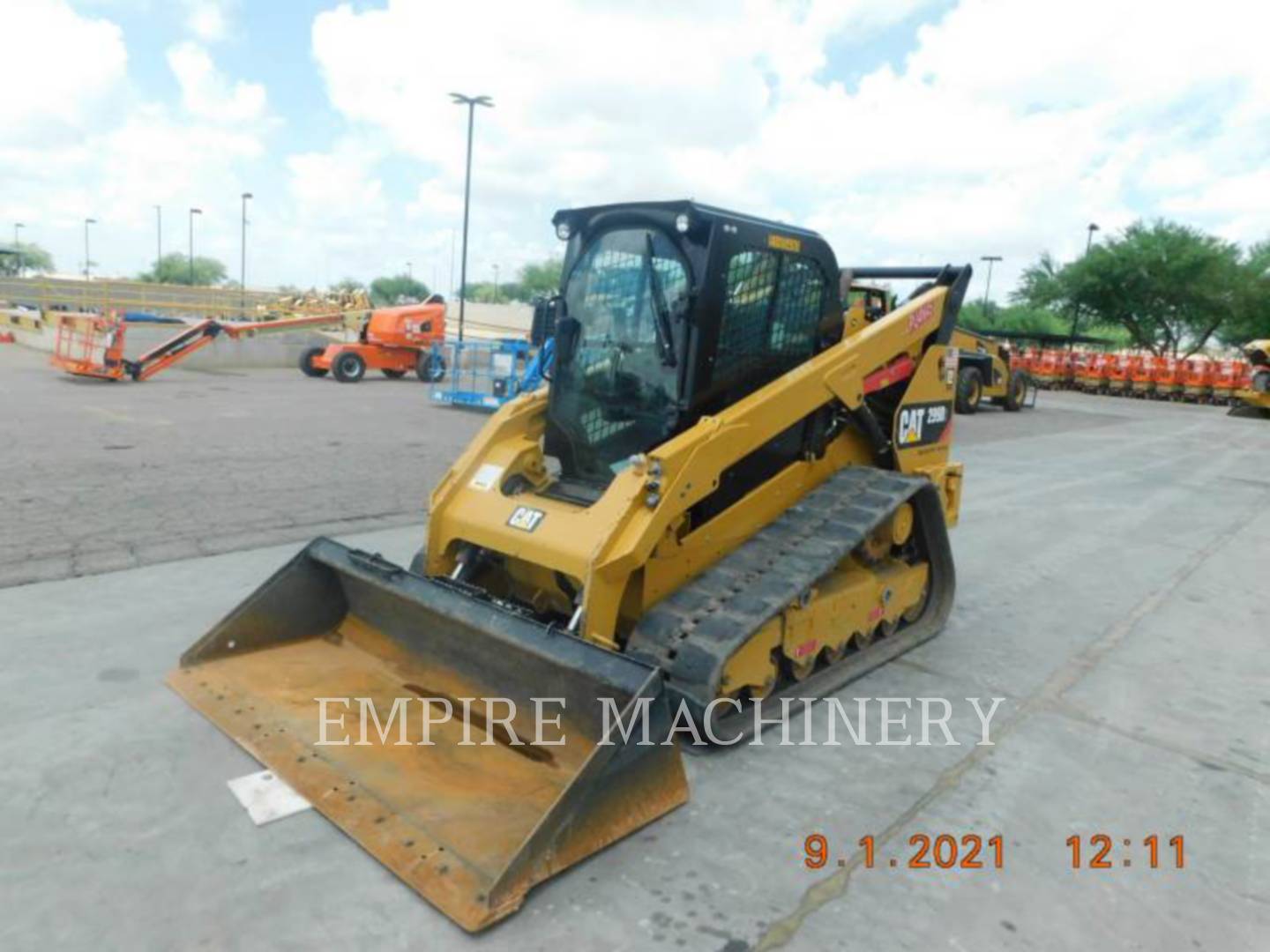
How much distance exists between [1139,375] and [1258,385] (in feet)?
24.6

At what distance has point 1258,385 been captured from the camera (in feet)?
84.4

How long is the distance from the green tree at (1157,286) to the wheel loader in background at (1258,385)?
588 inches

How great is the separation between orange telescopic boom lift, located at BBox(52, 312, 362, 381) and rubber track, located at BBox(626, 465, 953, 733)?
53.4ft

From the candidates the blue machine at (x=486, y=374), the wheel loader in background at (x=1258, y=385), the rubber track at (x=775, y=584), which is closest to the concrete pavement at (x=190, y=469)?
the blue machine at (x=486, y=374)

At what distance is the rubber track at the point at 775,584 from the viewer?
11.8 feet

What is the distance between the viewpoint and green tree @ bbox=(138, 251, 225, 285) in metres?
101

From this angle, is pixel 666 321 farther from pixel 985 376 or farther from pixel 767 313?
pixel 985 376

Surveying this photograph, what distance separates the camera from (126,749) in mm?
3484

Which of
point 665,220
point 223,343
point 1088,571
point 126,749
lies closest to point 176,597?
point 126,749

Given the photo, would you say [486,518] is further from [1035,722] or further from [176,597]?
[1035,722]

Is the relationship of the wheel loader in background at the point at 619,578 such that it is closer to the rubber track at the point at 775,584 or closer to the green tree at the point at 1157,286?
the rubber track at the point at 775,584

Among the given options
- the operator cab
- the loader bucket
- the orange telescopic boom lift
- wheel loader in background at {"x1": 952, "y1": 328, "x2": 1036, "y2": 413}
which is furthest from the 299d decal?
the orange telescopic boom lift

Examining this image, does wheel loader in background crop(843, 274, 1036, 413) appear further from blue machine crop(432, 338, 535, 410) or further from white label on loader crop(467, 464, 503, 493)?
white label on loader crop(467, 464, 503, 493)

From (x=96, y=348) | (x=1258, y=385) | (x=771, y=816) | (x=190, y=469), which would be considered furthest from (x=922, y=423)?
(x=1258, y=385)
